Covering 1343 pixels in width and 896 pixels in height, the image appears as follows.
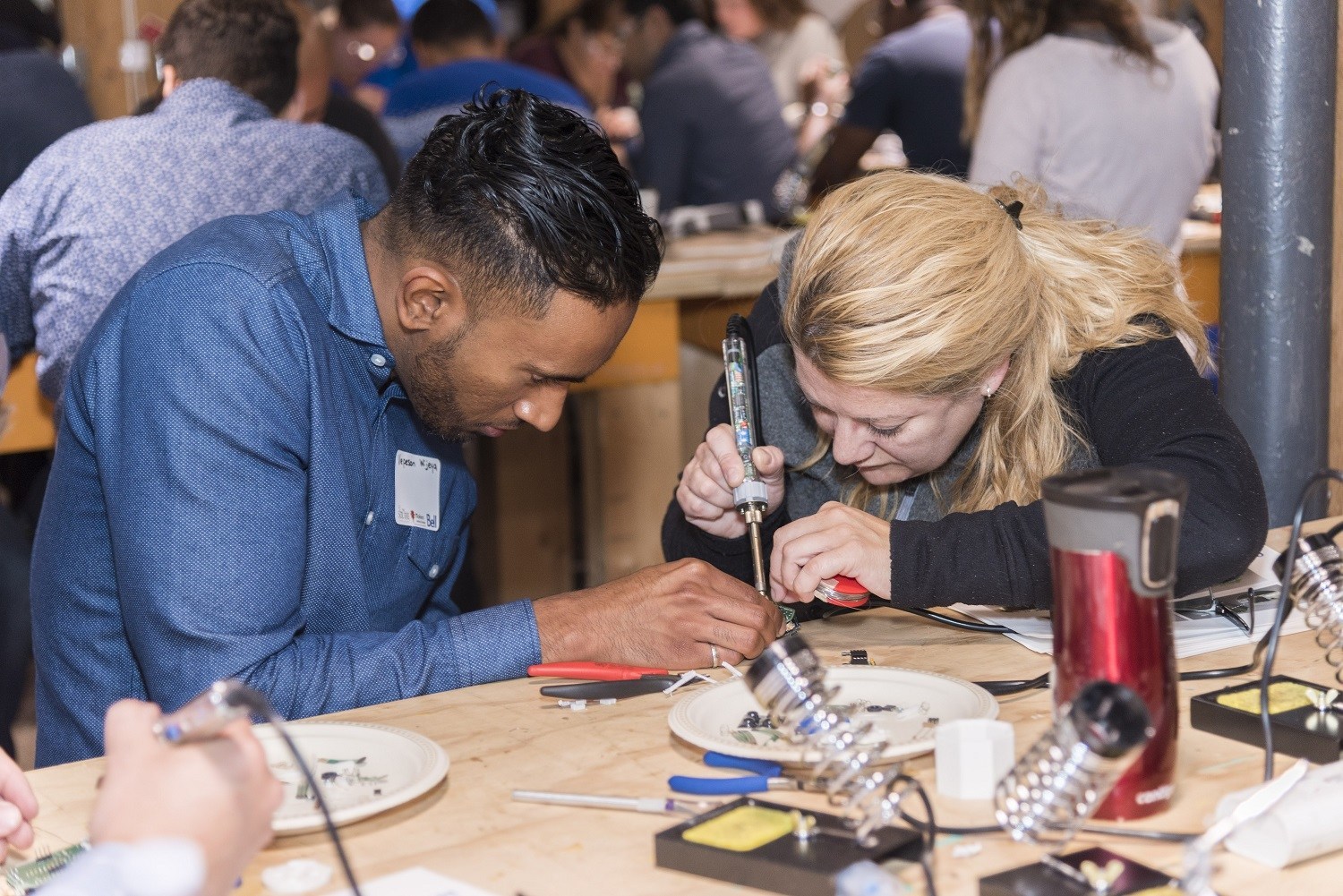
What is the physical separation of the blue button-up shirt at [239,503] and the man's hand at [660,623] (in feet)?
0.13

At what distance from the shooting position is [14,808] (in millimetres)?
1097

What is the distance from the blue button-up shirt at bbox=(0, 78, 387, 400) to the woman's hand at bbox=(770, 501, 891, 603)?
1.38 metres

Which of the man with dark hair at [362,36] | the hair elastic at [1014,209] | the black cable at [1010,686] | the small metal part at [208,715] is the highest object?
the man with dark hair at [362,36]

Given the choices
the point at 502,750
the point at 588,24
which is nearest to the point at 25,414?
the point at 502,750

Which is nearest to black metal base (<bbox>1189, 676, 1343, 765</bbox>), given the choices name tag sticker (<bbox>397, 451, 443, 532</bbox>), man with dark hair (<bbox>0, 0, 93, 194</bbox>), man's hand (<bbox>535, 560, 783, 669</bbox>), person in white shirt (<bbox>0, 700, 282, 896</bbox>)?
man's hand (<bbox>535, 560, 783, 669</bbox>)

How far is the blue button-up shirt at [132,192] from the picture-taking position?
2508mm

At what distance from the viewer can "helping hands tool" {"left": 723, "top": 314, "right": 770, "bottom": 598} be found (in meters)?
1.73

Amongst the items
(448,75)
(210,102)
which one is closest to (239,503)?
(210,102)

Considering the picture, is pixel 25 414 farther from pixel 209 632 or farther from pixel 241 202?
pixel 209 632

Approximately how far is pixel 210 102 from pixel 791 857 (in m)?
2.03

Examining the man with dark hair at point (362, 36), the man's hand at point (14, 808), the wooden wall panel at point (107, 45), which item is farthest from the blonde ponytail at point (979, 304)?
the man with dark hair at point (362, 36)

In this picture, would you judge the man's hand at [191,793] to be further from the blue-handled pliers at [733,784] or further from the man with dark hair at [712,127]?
the man with dark hair at [712,127]

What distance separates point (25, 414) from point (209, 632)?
5.99 feet

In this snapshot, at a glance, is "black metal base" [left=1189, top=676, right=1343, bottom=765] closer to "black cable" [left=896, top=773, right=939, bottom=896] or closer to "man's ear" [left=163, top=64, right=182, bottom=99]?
"black cable" [left=896, top=773, right=939, bottom=896]
